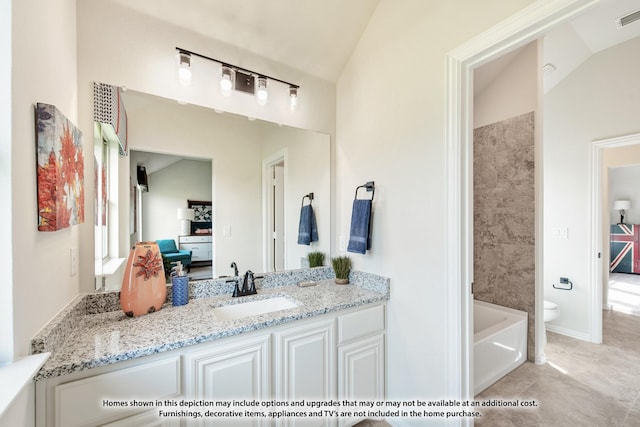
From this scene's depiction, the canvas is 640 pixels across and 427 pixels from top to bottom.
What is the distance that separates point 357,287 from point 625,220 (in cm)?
811

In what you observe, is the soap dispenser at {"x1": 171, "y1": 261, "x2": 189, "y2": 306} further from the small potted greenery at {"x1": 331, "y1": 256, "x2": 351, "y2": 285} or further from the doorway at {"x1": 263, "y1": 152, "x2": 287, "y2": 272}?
the small potted greenery at {"x1": 331, "y1": 256, "x2": 351, "y2": 285}

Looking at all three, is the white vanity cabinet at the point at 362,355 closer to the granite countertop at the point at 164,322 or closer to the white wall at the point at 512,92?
the granite countertop at the point at 164,322

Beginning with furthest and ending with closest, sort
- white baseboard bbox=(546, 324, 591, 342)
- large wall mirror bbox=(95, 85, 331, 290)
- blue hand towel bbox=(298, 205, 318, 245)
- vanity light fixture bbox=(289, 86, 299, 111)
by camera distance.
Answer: white baseboard bbox=(546, 324, 591, 342) < blue hand towel bbox=(298, 205, 318, 245) < vanity light fixture bbox=(289, 86, 299, 111) < large wall mirror bbox=(95, 85, 331, 290)

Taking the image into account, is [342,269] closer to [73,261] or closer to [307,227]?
[307,227]

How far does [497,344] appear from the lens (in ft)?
7.28

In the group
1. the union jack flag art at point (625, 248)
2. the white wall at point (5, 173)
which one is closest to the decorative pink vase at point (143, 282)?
the white wall at point (5, 173)

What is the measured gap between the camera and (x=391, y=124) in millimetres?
1791

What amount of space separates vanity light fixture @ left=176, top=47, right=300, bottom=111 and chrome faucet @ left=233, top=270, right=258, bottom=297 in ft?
3.95

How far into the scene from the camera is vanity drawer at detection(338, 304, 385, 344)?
1.60 meters

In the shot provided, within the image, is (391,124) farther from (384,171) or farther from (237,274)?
(237,274)

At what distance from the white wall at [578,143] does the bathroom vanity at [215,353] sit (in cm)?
282

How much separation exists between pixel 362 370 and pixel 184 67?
2.15m

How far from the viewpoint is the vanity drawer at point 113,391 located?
93 centimetres

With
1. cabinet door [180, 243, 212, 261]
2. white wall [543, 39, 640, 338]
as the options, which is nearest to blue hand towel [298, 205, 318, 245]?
cabinet door [180, 243, 212, 261]
